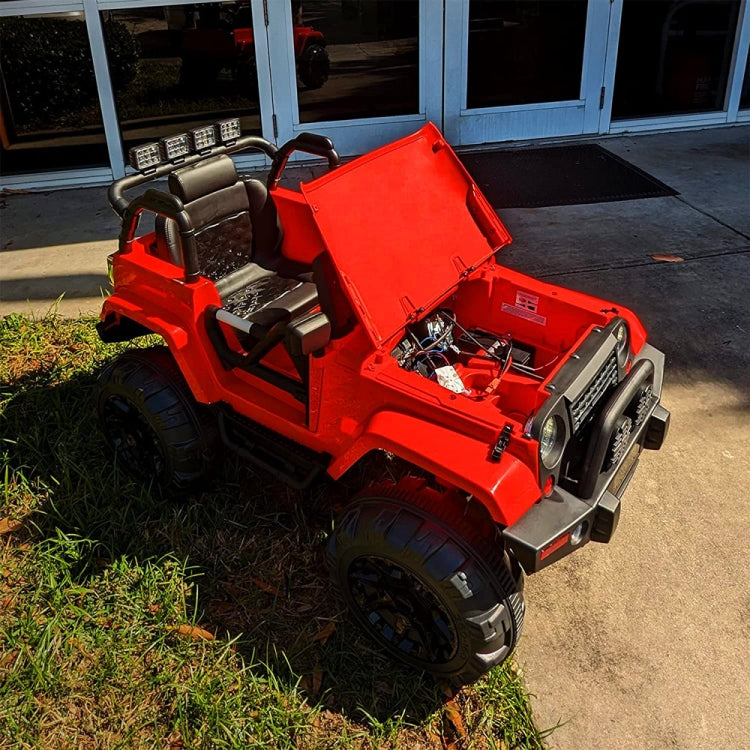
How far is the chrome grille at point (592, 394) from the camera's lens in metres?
2.62

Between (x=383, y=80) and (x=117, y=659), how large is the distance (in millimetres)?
6457

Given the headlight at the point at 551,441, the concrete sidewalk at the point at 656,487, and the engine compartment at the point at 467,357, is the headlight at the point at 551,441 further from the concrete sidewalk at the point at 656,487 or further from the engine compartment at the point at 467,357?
the concrete sidewalk at the point at 656,487

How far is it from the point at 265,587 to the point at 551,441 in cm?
131

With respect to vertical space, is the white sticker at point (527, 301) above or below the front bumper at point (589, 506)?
above

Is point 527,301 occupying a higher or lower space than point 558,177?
higher

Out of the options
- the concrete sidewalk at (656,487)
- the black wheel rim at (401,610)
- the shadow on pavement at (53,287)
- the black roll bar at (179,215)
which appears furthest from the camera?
the shadow on pavement at (53,287)

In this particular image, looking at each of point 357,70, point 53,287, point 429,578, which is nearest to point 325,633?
point 429,578

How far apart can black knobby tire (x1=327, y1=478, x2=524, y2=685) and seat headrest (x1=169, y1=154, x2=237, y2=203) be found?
1.55 meters

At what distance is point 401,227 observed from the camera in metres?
2.92

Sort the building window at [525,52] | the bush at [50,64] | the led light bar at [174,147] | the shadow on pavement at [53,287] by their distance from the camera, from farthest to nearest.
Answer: the building window at [525,52] < the bush at [50,64] < the shadow on pavement at [53,287] < the led light bar at [174,147]

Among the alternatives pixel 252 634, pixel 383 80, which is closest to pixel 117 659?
pixel 252 634

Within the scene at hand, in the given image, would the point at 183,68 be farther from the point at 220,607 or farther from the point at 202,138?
the point at 220,607

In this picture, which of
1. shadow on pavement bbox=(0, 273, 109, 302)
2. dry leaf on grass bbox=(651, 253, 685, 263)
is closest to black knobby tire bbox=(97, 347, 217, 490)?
shadow on pavement bbox=(0, 273, 109, 302)

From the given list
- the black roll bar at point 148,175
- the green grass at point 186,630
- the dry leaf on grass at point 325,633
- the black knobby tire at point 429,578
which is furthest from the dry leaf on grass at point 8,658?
the black roll bar at point 148,175
